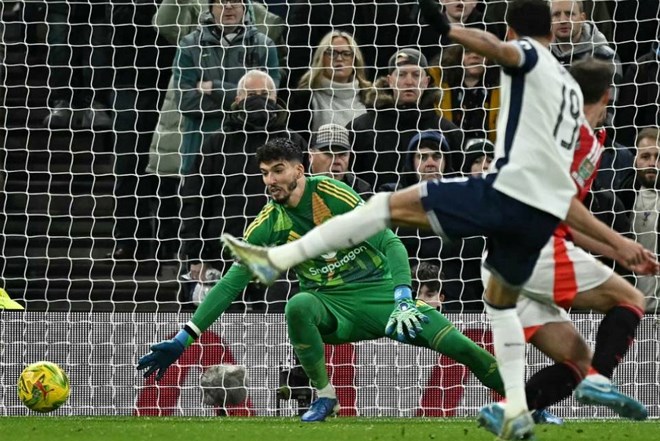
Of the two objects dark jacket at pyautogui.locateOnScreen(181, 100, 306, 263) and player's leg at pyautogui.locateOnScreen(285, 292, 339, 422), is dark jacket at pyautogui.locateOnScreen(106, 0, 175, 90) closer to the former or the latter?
dark jacket at pyautogui.locateOnScreen(181, 100, 306, 263)

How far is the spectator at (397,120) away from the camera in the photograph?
1109 cm

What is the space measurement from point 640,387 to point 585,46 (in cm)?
263

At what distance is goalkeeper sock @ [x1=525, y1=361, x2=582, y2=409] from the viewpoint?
729cm

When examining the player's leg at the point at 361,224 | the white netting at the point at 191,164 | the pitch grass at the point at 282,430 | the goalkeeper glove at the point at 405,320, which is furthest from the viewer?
the white netting at the point at 191,164

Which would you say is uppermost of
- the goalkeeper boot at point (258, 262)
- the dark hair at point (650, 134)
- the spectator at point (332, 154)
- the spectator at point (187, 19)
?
the spectator at point (187, 19)

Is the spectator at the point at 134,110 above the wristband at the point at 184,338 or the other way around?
above

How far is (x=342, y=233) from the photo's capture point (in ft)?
21.4

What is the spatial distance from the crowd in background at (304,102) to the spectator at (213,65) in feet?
0.04

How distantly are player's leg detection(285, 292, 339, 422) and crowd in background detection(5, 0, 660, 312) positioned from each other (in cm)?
181

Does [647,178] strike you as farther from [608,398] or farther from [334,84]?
[608,398]

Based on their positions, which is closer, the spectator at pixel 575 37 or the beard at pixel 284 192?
the beard at pixel 284 192

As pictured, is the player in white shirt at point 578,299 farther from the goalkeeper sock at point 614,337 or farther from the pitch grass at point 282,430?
the pitch grass at point 282,430

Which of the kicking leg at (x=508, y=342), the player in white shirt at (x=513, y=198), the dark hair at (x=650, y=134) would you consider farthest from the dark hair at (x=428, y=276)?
the player in white shirt at (x=513, y=198)

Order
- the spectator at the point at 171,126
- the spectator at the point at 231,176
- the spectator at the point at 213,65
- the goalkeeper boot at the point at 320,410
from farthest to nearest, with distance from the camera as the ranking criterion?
the spectator at the point at 171,126
the spectator at the point at 213,65
the spectator at the point at 231,176
the goalkeeper boot at the point at 320,410
